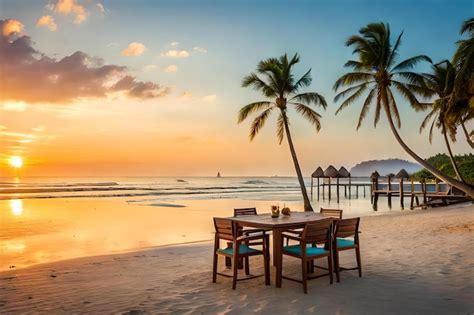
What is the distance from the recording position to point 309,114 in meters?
20.5

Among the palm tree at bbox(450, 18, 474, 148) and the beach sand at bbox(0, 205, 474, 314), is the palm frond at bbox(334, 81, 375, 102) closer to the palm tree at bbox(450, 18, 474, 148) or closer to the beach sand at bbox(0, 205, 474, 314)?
the palm tree at bbox(450, 18, 474, 148)

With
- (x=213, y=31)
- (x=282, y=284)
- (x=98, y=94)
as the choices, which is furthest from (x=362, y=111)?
(x=282, y=284)

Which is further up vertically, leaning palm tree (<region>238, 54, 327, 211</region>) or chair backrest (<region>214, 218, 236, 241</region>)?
leaning palm tree (<region>238, 54, 327, 211</region>)

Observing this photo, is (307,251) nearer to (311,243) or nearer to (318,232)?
(311,243)

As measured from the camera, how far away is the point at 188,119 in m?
18.8

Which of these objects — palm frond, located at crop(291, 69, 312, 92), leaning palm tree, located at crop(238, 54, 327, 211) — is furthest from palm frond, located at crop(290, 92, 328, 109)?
palm frond, located at crop(291, 69, 312, 92)

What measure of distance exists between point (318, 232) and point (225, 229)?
1.35m

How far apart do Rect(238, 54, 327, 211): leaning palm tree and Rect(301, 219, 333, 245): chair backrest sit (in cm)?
1462

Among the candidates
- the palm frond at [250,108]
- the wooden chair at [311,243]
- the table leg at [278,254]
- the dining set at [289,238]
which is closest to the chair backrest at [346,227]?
the dining set at [289,238]

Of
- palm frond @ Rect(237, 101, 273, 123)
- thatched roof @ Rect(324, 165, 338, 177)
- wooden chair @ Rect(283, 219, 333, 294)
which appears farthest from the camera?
thatched roof @ Rect(324, 165, 338, 177)

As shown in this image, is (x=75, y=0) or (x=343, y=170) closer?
(x=75, y=0)

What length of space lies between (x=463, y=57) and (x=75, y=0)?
12402mm

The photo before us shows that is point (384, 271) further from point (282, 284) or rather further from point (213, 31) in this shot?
point (213, 31)

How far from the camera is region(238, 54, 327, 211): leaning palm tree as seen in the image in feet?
65.7
